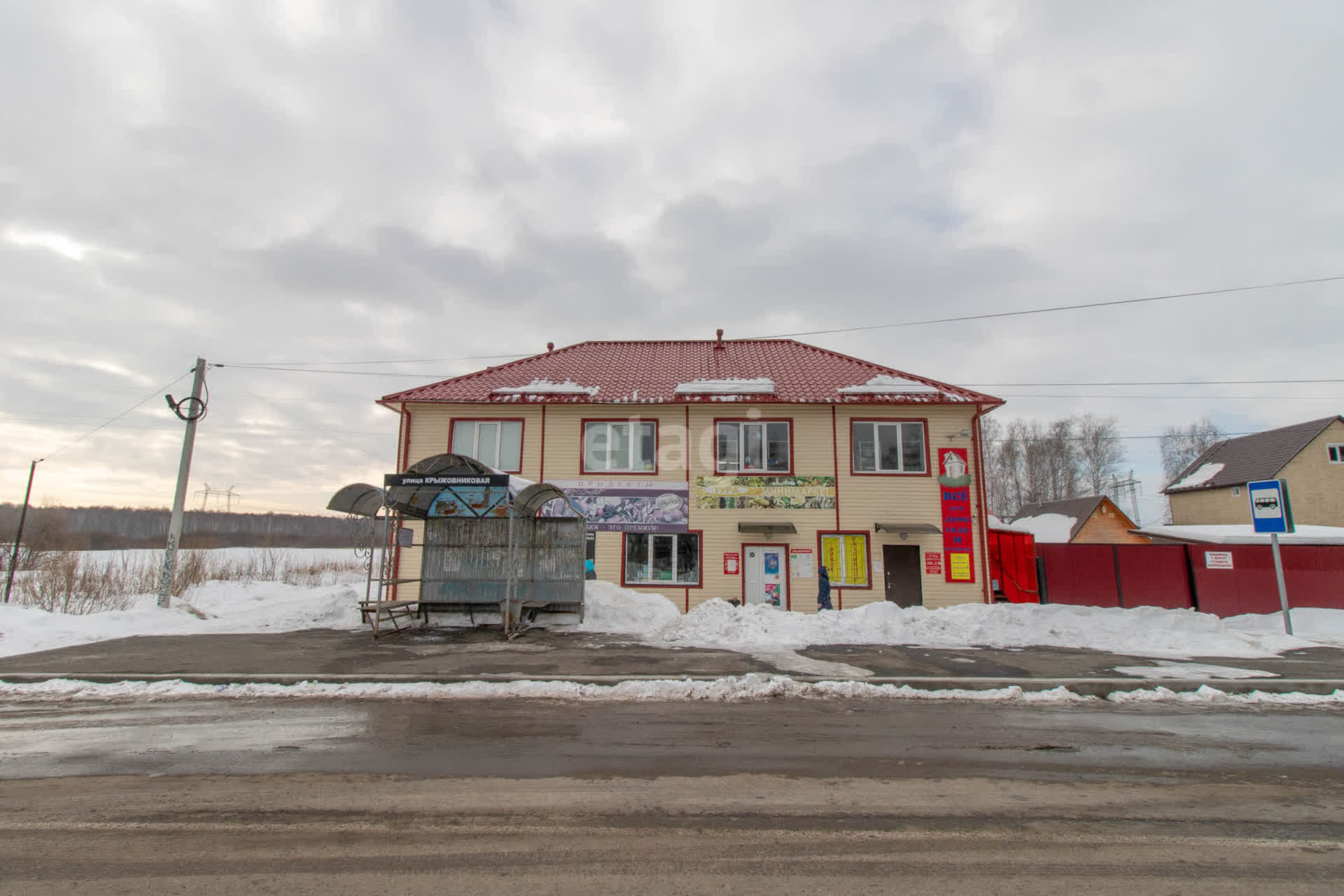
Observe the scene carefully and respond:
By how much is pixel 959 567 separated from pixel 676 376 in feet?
34.5

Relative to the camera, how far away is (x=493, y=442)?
1945 centimetres

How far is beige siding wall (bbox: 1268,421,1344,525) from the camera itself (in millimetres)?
32094

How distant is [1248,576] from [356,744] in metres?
21.6

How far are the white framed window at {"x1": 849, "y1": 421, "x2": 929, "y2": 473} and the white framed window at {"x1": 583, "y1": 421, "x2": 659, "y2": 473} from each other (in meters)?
6.02

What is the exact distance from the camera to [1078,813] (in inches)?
177

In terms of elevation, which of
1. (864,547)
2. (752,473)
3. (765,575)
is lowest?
(765,575)

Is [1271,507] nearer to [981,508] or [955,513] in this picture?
[981,508]

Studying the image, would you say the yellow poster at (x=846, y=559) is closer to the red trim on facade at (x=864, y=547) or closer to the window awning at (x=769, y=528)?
the red trim on facade at (x=864, y=547)

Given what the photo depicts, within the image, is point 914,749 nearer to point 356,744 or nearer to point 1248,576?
point 356,744

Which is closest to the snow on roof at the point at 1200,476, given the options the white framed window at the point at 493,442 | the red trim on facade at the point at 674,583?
the red trim on facade at the point at 674,583

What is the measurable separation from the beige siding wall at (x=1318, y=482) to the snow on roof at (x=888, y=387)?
27.1 metres

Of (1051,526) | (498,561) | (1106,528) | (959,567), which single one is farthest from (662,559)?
(1106,528)

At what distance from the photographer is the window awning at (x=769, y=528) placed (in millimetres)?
17891

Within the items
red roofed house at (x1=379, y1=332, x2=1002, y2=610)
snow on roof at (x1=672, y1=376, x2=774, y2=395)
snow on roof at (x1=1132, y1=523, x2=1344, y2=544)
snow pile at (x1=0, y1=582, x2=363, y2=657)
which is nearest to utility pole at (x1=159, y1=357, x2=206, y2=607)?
snow pile at (x1=0, y1=582, x2=363, y2=657)
